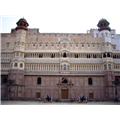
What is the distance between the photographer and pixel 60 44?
41781 mm

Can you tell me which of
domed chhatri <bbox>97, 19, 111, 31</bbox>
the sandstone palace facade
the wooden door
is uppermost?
domed chhatri <bbox>97, 19, 111, 31</bbox>

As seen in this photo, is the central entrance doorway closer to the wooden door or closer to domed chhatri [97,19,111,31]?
the wooden door

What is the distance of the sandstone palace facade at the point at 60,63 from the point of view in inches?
1448

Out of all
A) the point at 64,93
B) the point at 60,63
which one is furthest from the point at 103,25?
the point at 64,93

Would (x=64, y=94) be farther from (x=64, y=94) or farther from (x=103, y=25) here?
(x=103, y=25)

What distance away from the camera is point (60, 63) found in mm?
38906

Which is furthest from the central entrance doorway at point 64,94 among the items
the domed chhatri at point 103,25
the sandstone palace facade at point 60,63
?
the domed chhatri at point 103,25

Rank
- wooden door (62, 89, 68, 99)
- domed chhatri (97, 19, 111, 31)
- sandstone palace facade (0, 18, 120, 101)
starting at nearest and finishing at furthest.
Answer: wooden door (62, 89, 68, 99) < sandstone palace facade (0, 18, 120, 101) < domed chhatri (97, 19, 111, 31)

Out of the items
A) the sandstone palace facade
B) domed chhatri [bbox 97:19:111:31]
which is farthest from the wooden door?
domed chhatri [bbox 97:19:111:31]

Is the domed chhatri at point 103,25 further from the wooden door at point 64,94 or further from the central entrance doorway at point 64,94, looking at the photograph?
the wooden door at point 64,94

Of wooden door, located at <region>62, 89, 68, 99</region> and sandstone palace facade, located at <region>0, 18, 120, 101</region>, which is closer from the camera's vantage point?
wooden door, located at <region>62, 89, 68, 99</region>

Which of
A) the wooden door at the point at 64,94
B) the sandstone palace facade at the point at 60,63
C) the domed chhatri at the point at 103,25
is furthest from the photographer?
the domed chhatri at the point at 103,25

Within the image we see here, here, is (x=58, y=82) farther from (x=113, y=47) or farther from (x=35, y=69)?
(x=113, y=47)

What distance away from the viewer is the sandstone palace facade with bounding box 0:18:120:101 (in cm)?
3678
